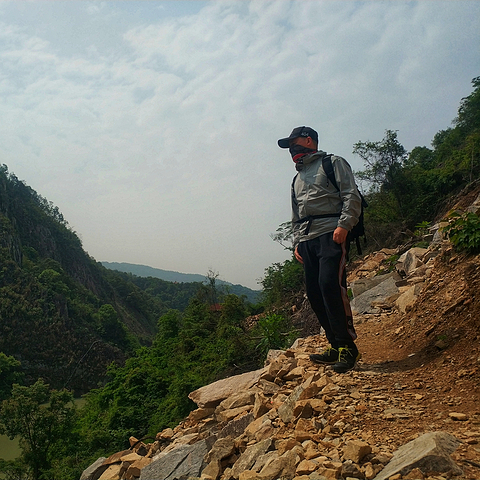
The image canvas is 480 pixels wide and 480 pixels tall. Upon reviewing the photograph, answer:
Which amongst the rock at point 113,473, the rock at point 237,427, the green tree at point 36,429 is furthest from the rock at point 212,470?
the green tree at point 36,429

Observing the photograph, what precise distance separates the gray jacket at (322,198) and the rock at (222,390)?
1.66 meters

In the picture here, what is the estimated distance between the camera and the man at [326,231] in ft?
9.29

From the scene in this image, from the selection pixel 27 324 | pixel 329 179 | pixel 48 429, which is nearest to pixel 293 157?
pixel 329 179

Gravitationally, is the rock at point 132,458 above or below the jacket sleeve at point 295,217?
below

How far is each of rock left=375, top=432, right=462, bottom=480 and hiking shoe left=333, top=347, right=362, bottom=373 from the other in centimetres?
115

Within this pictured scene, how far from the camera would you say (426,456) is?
4.59 feet

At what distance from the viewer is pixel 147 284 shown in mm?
94938

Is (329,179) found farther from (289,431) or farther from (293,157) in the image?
(289,431)

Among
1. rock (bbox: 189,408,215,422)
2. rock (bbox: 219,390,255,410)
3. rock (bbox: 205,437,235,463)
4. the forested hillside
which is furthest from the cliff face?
rock (bbox: 205,437,235,463)

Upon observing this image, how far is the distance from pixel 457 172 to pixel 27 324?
41.5m

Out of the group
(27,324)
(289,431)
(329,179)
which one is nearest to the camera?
(289,431)

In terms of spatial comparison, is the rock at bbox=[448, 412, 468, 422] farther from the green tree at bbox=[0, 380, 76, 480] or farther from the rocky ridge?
the green tree at bbox=[0, 380, 76, 480]

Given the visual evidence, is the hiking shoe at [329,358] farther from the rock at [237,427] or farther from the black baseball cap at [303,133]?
the black baseball cap at [303,133]

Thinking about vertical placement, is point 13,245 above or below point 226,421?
above
